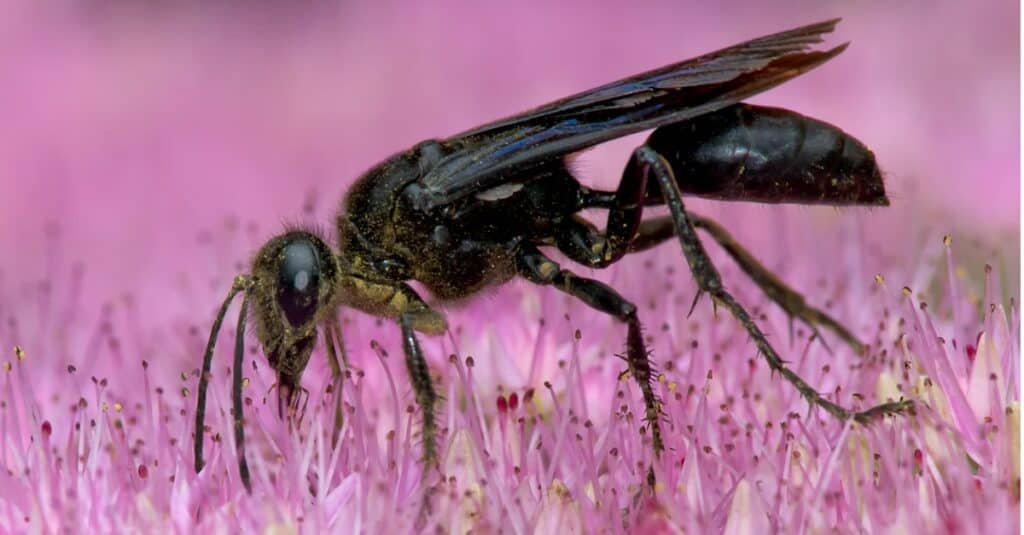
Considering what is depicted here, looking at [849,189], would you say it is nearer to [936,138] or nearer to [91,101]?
[936,138]

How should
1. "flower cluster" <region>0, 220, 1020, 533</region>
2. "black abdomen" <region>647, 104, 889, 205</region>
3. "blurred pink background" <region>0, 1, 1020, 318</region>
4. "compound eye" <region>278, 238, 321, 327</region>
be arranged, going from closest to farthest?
"flower cluster" <region>0, 220, 1020, 533</region> < "compound eye" <region>278, 238, 321, 327</region> < "black abdomen" <region>647, 104, 889, 205</region> < "blurred pink background" <region>0, 1, 1020, 318</region>

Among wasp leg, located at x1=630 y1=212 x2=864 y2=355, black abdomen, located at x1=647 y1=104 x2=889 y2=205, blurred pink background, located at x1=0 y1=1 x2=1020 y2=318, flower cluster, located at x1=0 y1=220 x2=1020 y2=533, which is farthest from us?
blurred pink background, located at x1=0 y1=1 x2=1020 y2=318

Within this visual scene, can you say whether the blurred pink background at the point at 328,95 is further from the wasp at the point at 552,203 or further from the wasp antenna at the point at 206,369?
the wasp antenna at the point at 206,369

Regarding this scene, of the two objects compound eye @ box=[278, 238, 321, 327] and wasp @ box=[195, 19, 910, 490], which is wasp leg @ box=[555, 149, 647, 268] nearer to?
wasp @ box=[195, 19, 910, 490]

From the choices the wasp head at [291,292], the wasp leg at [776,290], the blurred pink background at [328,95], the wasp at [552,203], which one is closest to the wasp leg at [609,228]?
the wasp at [552,203]

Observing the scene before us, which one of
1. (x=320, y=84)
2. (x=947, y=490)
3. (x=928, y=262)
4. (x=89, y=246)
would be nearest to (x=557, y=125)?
(x=947, y=490)

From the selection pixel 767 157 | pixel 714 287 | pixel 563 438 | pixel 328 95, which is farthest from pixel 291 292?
pixel 328 95

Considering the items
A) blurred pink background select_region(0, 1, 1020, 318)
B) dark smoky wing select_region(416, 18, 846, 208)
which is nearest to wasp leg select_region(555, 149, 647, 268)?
dark smoky wing select_region(416, 18, 846, 208)
